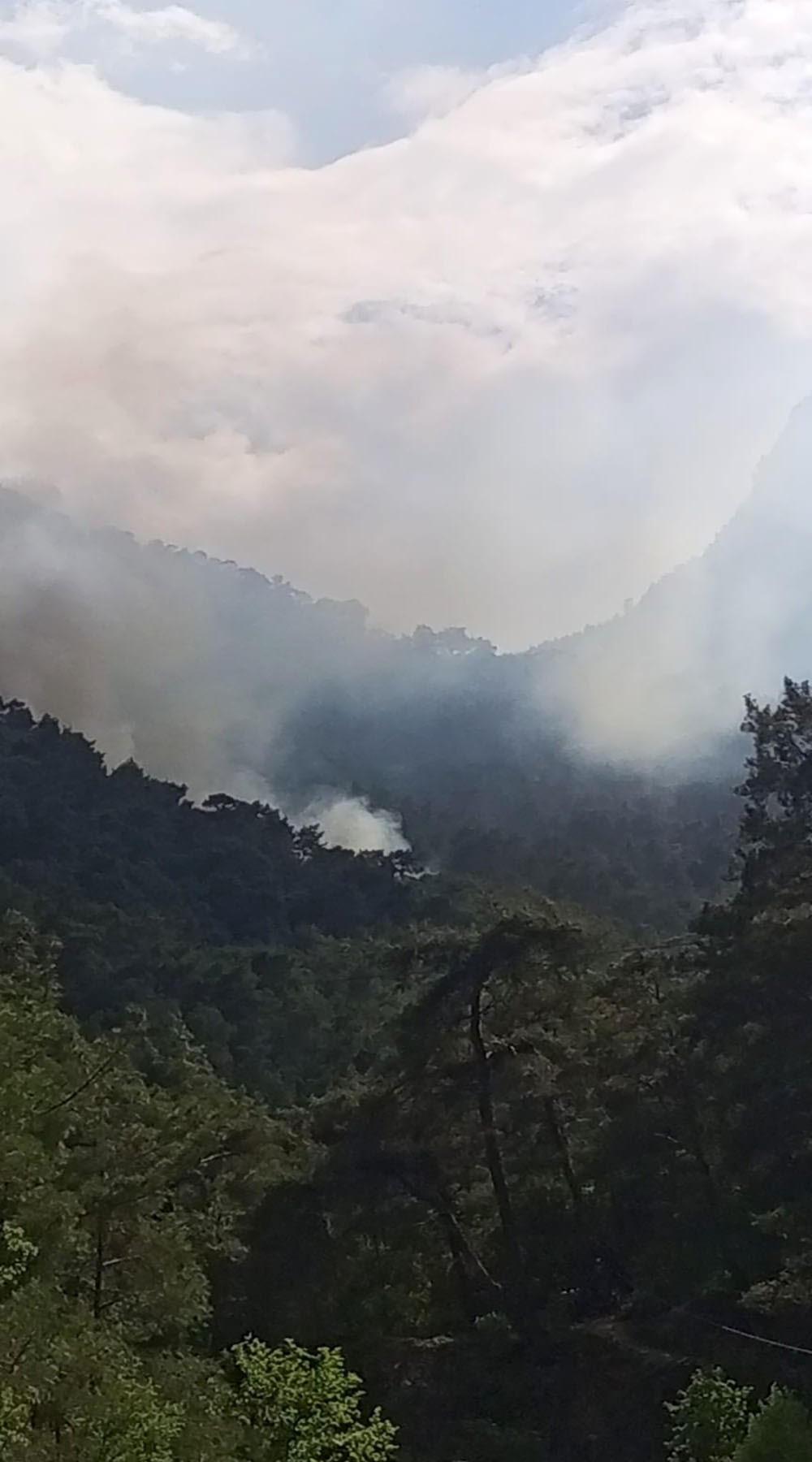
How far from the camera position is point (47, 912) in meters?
76.0

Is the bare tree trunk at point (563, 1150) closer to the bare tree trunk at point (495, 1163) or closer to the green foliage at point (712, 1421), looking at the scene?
the bare tree trunk at point (495, 1163)

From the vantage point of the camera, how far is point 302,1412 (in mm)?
17156

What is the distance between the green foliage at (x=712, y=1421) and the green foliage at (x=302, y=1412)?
14.5 feet

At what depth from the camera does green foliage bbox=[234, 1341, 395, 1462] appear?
16.7 meters

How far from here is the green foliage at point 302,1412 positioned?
1669cm

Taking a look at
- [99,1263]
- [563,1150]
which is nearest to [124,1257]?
[99,1263]

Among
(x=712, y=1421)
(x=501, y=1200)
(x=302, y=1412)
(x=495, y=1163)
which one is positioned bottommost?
(x=712, y=1421)

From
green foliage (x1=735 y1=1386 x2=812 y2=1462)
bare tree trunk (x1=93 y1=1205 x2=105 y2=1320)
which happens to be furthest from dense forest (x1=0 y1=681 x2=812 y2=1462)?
green foliage (x1=735 y1=1386 x2=812 y2=1462)

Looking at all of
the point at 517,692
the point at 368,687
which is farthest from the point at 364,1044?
the point at 368,687

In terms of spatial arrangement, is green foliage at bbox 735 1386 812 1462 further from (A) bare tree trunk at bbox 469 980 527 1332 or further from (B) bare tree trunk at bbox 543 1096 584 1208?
(B) bare tree trunk at bbox 543 1096 584 1208

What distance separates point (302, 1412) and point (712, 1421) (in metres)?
5.88

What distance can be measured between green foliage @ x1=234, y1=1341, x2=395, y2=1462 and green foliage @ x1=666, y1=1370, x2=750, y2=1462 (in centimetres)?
443

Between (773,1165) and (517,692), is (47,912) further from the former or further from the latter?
(517,692)

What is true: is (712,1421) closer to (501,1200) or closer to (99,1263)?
(501,1200)
